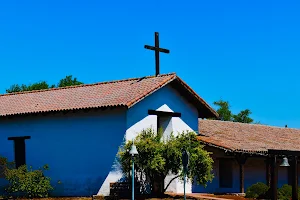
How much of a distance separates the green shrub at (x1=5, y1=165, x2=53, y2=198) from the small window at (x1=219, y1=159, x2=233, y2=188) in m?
9.47

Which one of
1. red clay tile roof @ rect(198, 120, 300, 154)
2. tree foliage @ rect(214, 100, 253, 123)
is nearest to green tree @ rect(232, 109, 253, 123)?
tree foliage @ rect(214, 100, 253, 123)

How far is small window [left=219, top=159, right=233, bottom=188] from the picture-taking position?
3055 centimetres

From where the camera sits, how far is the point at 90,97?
86.1ft

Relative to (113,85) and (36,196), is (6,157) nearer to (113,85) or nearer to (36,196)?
(36,196)

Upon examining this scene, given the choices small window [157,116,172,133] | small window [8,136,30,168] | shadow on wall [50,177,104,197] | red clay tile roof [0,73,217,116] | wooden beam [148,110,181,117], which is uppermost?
red clay tile roof [0,73,217,116]

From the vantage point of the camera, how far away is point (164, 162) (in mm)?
23266

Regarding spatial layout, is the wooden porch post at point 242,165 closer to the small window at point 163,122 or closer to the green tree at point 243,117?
the small window at point 163,122

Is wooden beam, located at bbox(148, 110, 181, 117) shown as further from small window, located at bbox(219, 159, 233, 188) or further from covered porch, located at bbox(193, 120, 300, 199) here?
small window, located at bbox(219, 159, 233, 188)

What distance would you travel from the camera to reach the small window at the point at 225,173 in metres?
30.5

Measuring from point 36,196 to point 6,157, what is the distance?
310 centimetres

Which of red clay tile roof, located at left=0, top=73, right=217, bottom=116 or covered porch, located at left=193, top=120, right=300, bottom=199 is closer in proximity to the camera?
red clay tile roof, located at left=0, top=73, right=217, bottom=116

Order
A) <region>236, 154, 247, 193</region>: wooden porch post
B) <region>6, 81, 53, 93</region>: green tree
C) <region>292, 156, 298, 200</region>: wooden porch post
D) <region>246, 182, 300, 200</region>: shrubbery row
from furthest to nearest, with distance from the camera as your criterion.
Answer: <region>6, 81, 53, 93</region>: green tree < <region>236, 154, 247, 193</region>: wooden porch post < <region>246, 182, 300, 200</region>: shrubbery row < <region>292, 156, 298, 200</region>: wooden porch post

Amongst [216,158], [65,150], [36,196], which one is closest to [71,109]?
[65,150]

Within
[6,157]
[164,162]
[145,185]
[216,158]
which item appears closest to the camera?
[164,162]
